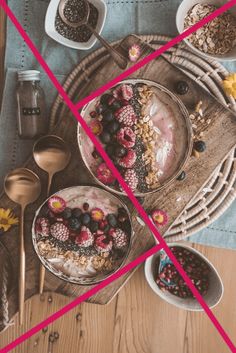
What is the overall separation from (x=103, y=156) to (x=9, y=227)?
275 mm

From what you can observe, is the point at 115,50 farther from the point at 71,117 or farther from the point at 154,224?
the point at 154,224

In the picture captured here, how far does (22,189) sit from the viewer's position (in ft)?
3.34

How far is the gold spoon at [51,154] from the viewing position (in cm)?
101

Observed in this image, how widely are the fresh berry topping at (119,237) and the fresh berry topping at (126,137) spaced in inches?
7.2

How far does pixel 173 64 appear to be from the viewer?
3.33ft

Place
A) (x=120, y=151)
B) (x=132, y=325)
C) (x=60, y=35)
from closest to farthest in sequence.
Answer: (x=120, y=151)
(x=60, y=35)
(x=132, y=325)

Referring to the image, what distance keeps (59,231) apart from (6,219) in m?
0.14

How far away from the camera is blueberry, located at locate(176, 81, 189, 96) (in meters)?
0.99

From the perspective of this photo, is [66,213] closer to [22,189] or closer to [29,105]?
[22,189]

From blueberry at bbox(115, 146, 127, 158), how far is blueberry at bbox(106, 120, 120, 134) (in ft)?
0.12

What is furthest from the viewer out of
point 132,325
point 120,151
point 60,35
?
point 132,325

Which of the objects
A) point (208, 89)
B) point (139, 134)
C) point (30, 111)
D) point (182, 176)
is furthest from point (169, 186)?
point (30, 111)

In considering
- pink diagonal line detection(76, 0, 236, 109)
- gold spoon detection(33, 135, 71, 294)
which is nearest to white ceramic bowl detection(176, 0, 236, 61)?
pink diagonal line detection(76, 0, 236, 109)

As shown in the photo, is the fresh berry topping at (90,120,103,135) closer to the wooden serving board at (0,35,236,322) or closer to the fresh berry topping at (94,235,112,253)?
the wooden serving board at (0,35,236,322)
